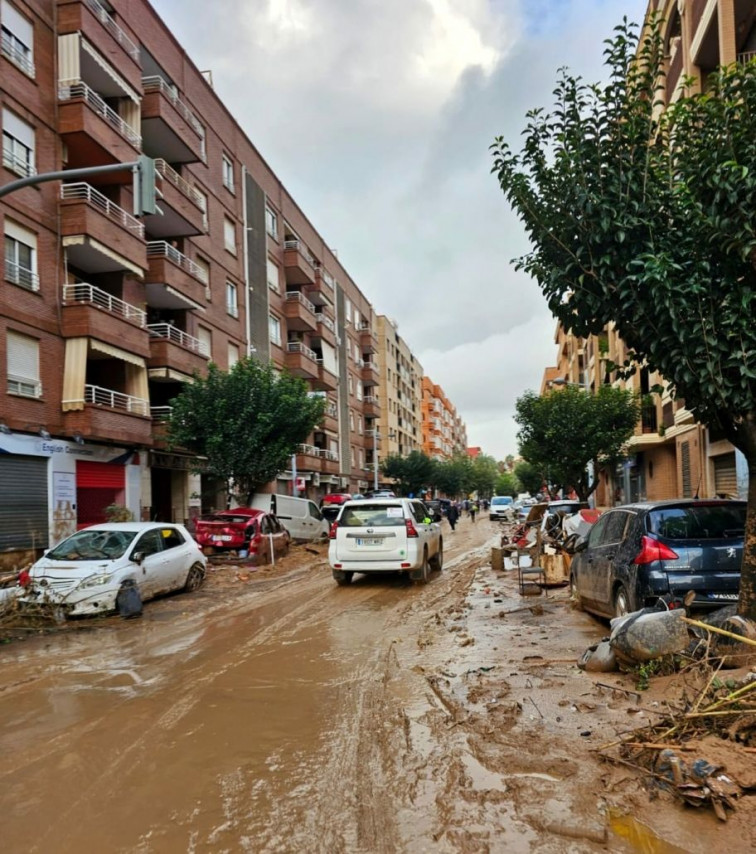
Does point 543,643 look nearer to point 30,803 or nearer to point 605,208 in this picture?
point 605,208

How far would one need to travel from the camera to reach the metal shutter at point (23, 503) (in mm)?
17938

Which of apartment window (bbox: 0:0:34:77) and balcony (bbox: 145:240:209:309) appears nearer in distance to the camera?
apartment window (bbox: 0:0:34:77)

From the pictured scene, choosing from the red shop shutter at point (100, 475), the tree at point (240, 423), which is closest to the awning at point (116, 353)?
the tree at point (240, 423)

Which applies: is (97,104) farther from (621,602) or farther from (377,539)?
(621,602)

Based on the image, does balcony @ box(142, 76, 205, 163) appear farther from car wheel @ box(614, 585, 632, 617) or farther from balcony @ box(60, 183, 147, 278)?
car wheel @ box(614, 585, 632, 617)

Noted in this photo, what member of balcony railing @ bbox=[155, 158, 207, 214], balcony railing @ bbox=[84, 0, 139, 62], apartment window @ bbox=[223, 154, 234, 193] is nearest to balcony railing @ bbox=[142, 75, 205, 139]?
balcony railing @ bbox=[84, 0, 139, 62]

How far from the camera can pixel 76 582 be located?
1009 cm

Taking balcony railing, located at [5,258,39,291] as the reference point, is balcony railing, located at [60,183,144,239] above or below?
above

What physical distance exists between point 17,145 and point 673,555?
65.6 ft

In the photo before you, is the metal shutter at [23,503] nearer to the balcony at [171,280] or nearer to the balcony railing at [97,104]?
the balcony at [171,280]

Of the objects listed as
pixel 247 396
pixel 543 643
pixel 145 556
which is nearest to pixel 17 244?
pixel 247 396

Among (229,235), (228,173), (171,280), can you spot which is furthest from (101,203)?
(228,173)

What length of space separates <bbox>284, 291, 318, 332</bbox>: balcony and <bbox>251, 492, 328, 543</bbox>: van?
1798 cm

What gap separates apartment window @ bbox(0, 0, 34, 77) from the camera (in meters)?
19.1
